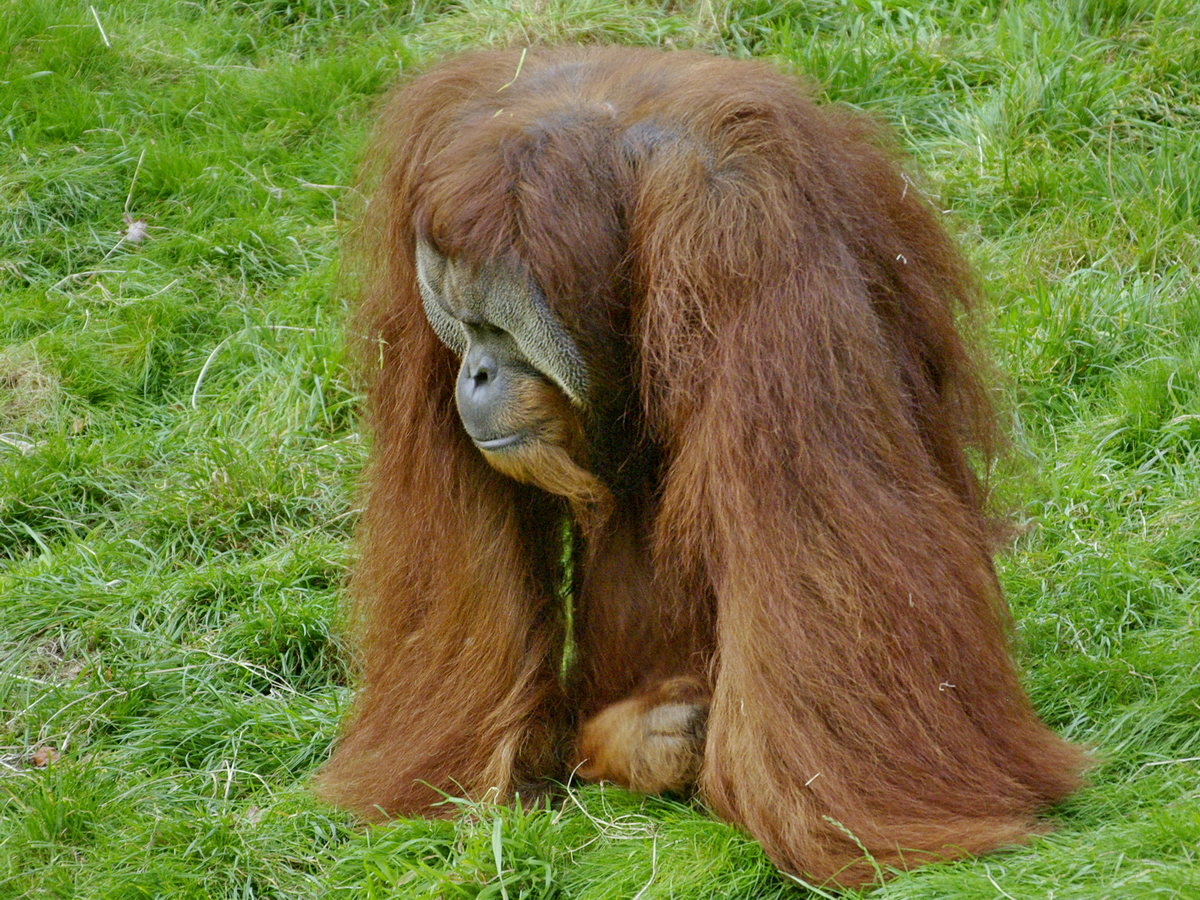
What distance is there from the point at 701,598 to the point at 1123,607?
1150 mm

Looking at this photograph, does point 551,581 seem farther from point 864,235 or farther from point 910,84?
point 910,84

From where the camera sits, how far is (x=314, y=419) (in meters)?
4.71

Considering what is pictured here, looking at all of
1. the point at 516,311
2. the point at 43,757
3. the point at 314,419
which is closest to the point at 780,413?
the point at 516,311

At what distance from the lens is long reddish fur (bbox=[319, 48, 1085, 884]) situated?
2709 mm

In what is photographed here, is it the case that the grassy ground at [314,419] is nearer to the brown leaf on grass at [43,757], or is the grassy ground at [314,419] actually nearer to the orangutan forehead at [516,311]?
the brown leaf on grass at [43,757]

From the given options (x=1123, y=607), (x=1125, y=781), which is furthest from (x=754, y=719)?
(x=1123, y=607)

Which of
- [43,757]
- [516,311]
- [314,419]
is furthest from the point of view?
[314,419]

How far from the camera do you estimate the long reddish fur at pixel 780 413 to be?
107 inches

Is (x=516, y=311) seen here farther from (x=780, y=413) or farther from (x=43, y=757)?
(x=43, y=757)

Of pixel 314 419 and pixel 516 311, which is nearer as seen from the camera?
pixel 516 311

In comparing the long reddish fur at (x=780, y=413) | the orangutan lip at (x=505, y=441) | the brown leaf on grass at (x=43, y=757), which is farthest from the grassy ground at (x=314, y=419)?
the orangutan lip at (x=505, y=441)

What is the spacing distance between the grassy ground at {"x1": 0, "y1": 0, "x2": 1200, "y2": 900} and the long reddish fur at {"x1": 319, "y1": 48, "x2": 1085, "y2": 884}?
0.60ft

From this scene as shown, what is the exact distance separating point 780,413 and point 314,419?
233cm

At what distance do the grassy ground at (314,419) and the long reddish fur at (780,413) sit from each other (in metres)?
0.18
